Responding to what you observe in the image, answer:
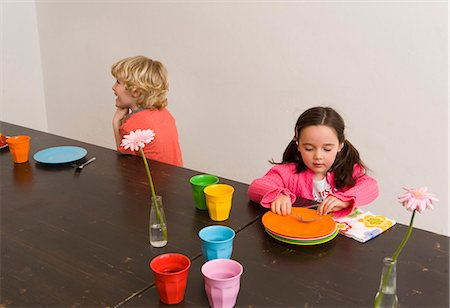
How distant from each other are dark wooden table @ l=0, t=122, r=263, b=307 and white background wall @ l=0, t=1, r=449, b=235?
1306 mm

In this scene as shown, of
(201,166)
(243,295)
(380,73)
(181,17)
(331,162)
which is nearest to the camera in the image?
(243,295)

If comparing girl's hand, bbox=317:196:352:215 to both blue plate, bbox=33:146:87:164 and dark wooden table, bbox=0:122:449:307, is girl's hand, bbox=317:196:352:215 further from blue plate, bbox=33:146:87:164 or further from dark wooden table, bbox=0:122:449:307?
blue plate, bbox=33:146:87:164

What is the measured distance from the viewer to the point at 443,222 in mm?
2793

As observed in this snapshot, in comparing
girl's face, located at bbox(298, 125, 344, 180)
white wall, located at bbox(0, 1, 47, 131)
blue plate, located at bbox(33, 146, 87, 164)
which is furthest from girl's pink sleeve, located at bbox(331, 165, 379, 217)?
white wall, located at bbox(0, 1, 47, 131)

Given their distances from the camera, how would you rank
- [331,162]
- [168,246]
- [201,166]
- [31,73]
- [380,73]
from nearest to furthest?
[168,246], [331,162], [380,73], [201,166], [31,73]

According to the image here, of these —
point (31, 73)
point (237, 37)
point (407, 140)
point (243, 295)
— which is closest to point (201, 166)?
point (237, 37)

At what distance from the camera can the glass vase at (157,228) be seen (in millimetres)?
1426

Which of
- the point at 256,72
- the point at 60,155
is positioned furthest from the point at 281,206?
the point at 256,72

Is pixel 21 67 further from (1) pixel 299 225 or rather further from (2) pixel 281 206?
(1) pixel 299 225

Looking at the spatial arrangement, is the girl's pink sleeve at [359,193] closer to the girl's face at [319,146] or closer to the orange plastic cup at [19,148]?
the girl's face at [319,146]

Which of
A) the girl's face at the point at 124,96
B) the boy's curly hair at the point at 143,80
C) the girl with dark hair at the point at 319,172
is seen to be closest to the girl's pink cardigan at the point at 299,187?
the girl with dark hair at the point at 319,172

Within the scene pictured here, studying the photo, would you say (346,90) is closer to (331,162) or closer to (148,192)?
(331,162)

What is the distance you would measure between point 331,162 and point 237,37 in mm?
1645

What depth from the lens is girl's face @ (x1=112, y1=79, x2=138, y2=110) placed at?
8.39ft
